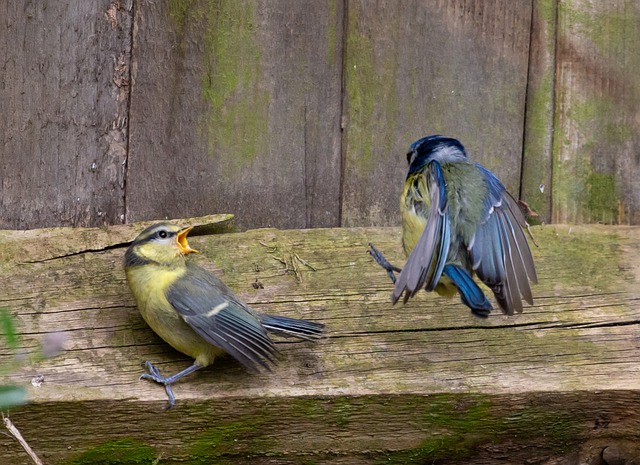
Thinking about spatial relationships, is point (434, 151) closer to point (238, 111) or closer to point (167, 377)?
point (238, 111)

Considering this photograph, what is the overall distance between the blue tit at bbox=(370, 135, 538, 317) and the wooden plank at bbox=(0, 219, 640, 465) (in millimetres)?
137

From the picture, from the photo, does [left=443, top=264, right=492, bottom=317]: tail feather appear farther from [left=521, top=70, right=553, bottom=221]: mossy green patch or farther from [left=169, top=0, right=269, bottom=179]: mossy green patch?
[left=169, top=0, right=269, bottom=179]: mossy green patch

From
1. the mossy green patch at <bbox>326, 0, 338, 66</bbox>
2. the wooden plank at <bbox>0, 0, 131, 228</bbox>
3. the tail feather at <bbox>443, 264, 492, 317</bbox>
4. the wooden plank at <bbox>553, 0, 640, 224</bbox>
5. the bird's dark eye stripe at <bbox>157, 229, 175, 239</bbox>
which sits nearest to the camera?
the tail feather at <bbox>443, 264, 492, 317</bbox>

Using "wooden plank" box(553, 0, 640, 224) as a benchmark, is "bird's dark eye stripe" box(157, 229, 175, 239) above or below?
below

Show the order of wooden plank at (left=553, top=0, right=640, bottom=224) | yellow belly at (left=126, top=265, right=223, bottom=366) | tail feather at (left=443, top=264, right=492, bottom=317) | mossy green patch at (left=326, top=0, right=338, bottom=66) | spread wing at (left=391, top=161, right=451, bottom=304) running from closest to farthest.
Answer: spread wing at (left=391, top=161, right=451, bottom=304), tail feather at (left=443, top=264, right=492, bottom=317), yellow belly at (left=126, top=265, right=223, bottom=366), mossy green patch at (left=326, top=0, right=338, bottom=66), wooden plank at (left=553, top=0, right=640, bottom=224)

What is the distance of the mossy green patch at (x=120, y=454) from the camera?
247 cm

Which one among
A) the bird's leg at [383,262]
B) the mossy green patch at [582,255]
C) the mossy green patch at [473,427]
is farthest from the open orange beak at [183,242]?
the mossy green patch at [582,255]

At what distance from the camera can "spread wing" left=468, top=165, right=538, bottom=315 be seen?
8.45 ft

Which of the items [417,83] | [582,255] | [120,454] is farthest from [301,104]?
[120,454]

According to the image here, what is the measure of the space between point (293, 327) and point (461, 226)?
1.85 ft

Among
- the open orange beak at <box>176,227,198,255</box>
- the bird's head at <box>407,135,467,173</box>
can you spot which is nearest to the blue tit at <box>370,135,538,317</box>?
the bird's head at <box>407,135,467,173</box>

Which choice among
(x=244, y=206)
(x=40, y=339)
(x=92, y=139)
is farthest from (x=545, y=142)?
(x=40, y=339)

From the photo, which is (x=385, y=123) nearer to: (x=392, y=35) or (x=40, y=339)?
(x=392, y=35)

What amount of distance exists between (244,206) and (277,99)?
0.33m
